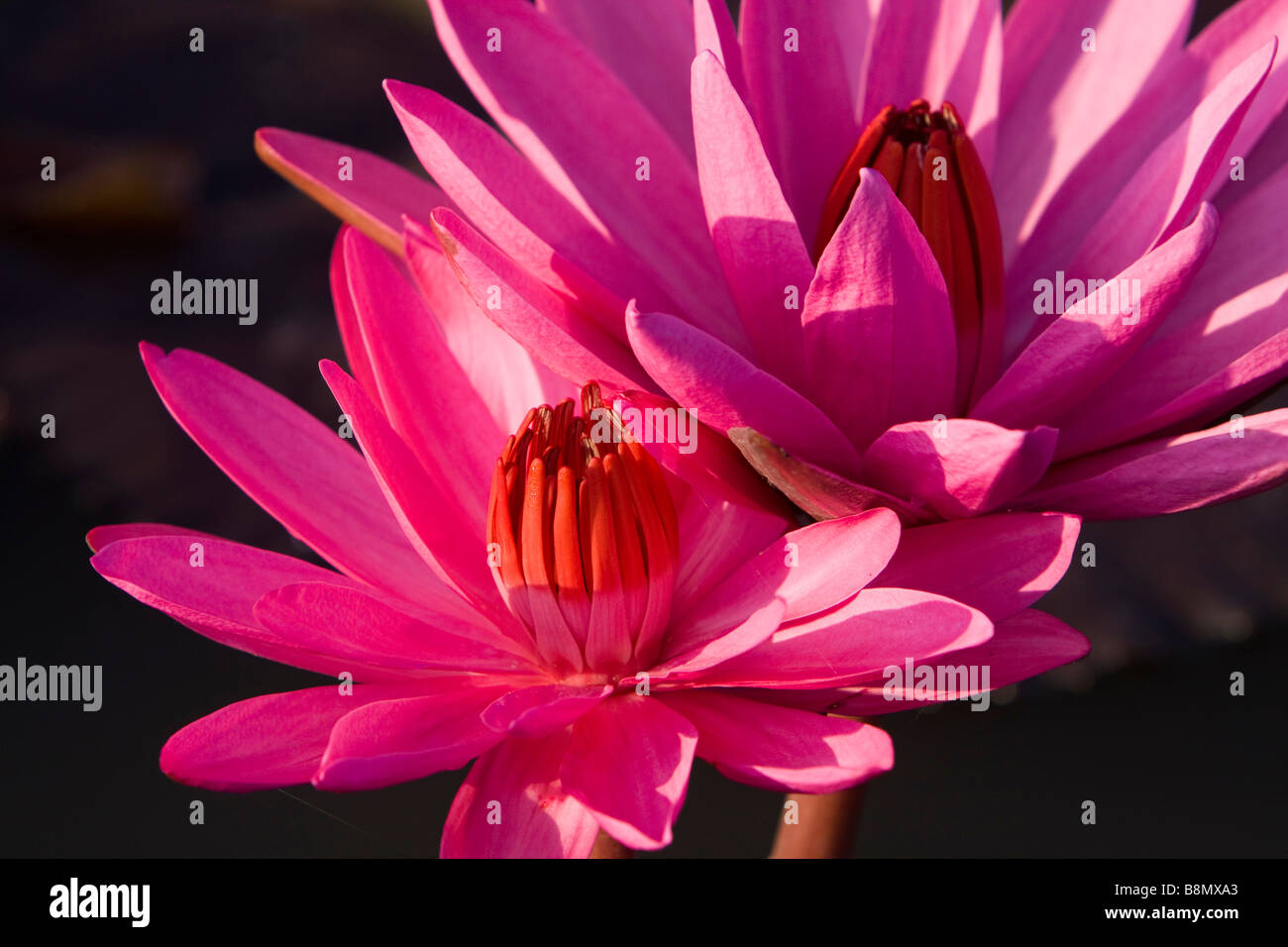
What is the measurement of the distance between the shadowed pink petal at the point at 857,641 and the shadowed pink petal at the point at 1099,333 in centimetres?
7

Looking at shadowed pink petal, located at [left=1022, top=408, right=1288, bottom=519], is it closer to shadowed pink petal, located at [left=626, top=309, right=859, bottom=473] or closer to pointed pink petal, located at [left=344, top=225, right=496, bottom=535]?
shadowed pink petal, located at [left=626, top=309, right=859, bottom=473]

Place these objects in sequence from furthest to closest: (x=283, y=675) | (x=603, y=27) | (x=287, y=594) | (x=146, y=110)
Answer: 1. (x=146, y=110)
2. (x=283, y=675)
3. (x=603, y=27)
4. (x=287, y=594)

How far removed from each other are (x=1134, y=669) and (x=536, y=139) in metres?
0.81

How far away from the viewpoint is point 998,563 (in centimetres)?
32

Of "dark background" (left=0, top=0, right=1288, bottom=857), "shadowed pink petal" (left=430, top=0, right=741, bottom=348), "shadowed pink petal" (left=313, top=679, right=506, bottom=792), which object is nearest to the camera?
"shadowed pink petal" (left=313, top=679, right=506, bottom=792)

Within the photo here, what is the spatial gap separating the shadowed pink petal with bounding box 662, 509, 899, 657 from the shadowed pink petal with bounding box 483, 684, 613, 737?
0.14 feet

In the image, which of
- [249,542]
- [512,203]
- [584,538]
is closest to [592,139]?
[512,203]

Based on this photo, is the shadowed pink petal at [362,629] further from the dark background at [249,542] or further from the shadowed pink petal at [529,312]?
the dark background at [249,542]

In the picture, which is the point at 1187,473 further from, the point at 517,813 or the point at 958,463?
the point at 517,813

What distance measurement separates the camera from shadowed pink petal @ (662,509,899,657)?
31 cm

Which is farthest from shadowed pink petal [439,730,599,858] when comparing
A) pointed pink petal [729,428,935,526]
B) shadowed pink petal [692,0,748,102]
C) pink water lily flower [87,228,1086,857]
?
shadowed pink petal [692,0,748,102]

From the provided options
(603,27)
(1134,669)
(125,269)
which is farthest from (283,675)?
(1134,669)

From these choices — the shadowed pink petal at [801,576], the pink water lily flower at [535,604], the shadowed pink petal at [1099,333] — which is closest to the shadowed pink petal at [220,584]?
the pink water lily flower at [535,604]
